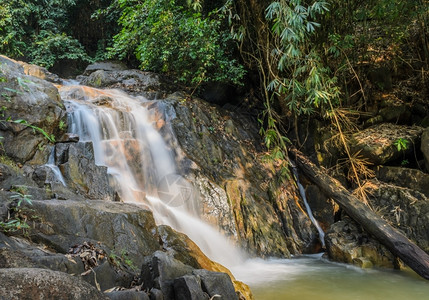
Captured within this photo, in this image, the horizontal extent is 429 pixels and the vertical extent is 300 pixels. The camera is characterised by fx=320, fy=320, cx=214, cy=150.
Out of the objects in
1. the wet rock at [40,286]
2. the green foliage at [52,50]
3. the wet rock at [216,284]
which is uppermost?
the green foliage at [52,50]

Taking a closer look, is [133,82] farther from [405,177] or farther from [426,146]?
[426,146]

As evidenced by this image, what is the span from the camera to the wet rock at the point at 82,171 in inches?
203

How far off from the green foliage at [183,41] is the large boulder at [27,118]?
3.91 metres

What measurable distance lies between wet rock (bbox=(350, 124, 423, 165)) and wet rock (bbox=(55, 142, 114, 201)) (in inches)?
236

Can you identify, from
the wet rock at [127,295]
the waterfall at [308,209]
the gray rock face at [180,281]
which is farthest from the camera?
the waterfall at [308,209]

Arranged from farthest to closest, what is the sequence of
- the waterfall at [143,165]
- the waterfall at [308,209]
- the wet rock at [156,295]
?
the waterfall at [308,209] → the waterfall at [143,165] → the wet rock at [156,295]

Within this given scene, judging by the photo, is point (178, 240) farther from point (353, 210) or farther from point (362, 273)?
point (353, 210)

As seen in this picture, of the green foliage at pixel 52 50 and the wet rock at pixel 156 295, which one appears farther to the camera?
the green foliage at pixel 52 50

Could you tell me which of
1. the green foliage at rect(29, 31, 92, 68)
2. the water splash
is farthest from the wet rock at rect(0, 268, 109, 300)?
the green foliage at rect(29, 31, 92, 68)

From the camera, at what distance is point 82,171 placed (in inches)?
211

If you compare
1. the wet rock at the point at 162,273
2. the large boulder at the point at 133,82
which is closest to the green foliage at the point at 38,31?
the large boulder at the point at 133,82

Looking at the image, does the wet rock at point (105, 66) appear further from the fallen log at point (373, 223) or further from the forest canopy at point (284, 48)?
the fallen log at point (373, 223)

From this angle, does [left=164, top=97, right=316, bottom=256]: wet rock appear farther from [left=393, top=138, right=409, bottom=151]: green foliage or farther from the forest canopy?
[left=393, top=138, right=409, bottom=151]: green foliage

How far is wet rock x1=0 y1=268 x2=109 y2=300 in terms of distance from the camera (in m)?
1.67
